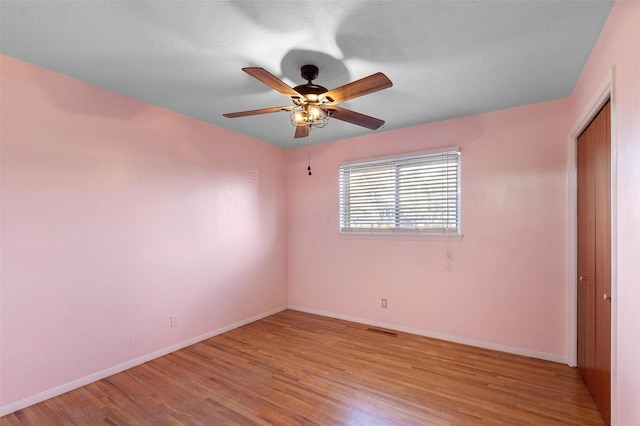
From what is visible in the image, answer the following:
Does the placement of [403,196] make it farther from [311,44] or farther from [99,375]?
[99,375]

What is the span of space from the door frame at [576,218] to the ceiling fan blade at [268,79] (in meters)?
1.81

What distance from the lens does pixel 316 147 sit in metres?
4.36

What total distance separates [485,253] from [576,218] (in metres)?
0.82

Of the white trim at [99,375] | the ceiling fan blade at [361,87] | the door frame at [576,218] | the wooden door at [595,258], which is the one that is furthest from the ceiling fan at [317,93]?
the white trim at [99,375]

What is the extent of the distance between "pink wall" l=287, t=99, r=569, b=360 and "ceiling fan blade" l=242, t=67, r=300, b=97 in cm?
211

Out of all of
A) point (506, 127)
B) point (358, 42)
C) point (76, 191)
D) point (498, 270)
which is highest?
point (358, 42)

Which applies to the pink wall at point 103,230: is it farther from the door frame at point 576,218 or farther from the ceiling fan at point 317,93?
the door frame at point 576,218

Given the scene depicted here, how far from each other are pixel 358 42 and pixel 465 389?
2.68m

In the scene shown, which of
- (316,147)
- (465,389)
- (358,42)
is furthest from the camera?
(316,147)

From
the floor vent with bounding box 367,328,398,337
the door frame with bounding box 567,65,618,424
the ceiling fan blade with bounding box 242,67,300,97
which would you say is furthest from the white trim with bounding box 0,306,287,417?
the door frame with bounding box 567,65,618,424

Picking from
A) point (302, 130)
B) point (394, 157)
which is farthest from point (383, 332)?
point (302, 130)

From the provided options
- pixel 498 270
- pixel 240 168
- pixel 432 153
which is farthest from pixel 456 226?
pixel 240 168

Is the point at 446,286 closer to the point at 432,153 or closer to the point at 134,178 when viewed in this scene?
the point at 432,153

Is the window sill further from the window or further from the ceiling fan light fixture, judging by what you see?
the ceiling fan light fixture
